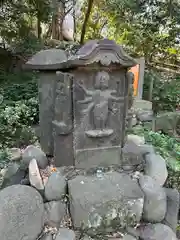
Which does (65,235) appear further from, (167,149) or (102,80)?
(167,149)

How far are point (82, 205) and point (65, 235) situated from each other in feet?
0.77

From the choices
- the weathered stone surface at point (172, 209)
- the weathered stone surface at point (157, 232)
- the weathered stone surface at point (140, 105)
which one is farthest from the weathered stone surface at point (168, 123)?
the weathered stone surface at point (157, 232)

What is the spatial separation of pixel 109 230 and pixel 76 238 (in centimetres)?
26

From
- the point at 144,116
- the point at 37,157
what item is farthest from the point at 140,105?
the point at 37,157

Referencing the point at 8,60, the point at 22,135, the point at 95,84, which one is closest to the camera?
the point at 95,84

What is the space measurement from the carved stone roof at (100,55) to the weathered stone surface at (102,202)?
3.18 ft

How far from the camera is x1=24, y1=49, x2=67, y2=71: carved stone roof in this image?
1633 millimetres

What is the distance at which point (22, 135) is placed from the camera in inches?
102

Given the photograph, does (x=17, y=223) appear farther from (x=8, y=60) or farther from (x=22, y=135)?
(x=8, y=60)

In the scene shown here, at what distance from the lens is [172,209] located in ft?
5.70

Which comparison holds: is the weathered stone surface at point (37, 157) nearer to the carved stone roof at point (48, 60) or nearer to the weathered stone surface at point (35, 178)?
the weathered stone surface at point (35, 178)

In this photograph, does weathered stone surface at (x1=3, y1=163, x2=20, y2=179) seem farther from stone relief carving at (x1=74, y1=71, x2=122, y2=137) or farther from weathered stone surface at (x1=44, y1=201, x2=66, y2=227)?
stone relief carving at (x1=74, y1=71, x2=122, y2=137)

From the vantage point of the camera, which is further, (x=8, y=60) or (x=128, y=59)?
(x=8, y=60)

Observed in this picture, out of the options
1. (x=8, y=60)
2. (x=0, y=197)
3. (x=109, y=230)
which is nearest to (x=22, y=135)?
(x=0, y=197)
